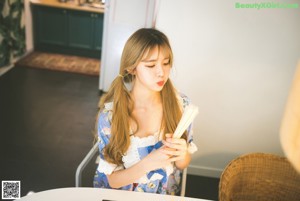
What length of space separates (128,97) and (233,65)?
100cm

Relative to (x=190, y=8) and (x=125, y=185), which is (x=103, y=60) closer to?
(x=190, y=8)

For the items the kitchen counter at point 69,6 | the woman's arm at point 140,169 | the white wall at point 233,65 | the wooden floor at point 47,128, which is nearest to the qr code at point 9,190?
the wooden floor at point 47,128

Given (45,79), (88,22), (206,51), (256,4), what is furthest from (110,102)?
(88,22)

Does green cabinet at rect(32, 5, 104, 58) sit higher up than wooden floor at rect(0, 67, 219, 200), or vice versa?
green cabinet at rect(32, 5, 104, 58)

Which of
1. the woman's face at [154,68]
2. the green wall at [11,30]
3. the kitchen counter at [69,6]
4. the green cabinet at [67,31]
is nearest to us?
the woman's face at [154,68]

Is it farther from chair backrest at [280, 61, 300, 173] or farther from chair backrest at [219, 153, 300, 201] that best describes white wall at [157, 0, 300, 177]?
chair backrest at [280, 61, 300, 173]

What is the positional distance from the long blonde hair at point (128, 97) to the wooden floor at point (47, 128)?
1.11 metres

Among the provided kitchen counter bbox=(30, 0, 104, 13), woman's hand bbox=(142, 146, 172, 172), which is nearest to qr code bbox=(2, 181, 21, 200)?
woman's hand bbox=(142, 146, 172, 172)

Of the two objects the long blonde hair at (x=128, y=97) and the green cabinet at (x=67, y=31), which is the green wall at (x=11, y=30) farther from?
the long blonde hair at (x=128, y=97)

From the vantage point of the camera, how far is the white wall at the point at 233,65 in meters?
1.93

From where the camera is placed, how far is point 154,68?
1.22 metres

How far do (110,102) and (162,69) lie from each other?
329mm

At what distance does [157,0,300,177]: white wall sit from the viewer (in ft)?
6.34

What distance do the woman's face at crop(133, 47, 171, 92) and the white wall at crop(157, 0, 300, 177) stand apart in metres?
0.83
